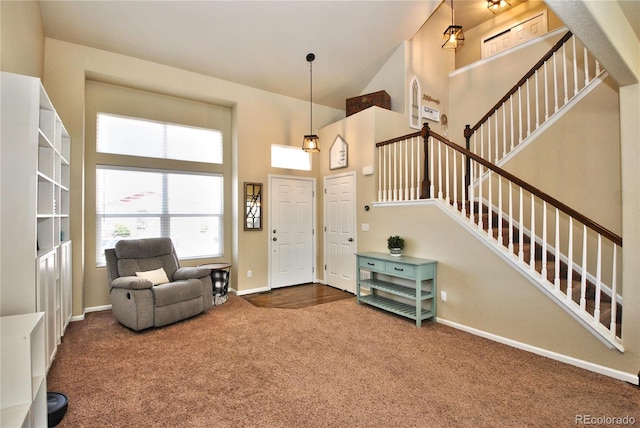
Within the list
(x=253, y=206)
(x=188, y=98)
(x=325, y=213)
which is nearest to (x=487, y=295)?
(x=325, y=213)

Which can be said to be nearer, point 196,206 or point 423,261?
point 423,261

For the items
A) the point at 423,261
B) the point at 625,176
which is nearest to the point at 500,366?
the point at 423,261

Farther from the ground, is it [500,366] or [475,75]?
[475,75]

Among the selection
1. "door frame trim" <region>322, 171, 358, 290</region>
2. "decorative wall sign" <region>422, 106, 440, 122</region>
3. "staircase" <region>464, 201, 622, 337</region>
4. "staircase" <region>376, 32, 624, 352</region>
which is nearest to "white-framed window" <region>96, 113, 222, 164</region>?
"door frame trim" <region>322, 171, 358, 290</region>

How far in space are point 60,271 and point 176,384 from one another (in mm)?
1819

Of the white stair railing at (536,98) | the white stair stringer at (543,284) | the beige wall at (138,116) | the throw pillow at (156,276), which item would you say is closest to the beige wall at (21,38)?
the beige wall at (138,116)

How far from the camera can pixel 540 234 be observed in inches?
153

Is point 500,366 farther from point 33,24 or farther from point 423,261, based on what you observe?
point 33,24

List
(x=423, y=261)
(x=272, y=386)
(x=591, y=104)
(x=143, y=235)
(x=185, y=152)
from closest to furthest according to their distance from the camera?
(x=272, y=386), (x=591, y=104), (x=423, y=261), (x=143, y=235), (x=185, y=152)

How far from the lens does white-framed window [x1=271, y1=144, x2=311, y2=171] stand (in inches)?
224

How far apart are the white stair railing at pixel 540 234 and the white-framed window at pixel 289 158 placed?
1646 mm

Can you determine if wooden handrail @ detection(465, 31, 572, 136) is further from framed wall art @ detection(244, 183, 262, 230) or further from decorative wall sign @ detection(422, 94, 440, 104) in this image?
framed wall art @ detection(244, 183, 262, 230)

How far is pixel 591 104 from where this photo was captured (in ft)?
11.6

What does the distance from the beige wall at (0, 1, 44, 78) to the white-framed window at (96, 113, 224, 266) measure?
1184mm
